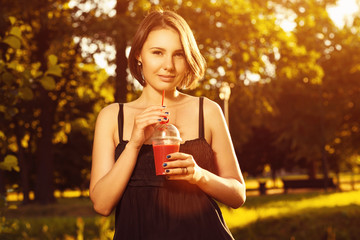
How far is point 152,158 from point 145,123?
29 centimetres

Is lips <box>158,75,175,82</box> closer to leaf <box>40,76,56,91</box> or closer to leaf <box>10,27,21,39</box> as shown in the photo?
leaf <box>40,76,56,91</box>

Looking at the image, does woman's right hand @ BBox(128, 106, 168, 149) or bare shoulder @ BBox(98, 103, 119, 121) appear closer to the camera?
woman's right hand @ BBox(128, 106, 168, 149)

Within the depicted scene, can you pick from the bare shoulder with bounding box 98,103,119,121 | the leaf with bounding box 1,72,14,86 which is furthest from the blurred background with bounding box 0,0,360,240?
the bare shoulder with bounding box 98,103,119,121

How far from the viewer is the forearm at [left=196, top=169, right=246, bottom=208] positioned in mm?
2463

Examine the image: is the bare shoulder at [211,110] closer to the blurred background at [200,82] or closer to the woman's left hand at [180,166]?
the woman's left hand at [180,166]

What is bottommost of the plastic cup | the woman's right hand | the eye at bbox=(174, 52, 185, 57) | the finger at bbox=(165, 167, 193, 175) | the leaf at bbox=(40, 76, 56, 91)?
the finger at bbox=(165, 167, 193, 175)

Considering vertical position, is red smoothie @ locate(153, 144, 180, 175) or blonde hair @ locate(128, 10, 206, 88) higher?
blonde hair @ locate(128, 10, 206, 88)

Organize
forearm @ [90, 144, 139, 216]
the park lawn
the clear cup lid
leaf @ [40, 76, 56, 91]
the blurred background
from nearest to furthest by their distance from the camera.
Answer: the clear cup lid < forearm @ [90, 144, 139, 216] < leaf @ [40, 76, 56, 91] < the blurred background < the park lawn

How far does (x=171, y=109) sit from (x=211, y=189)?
20.6 inches

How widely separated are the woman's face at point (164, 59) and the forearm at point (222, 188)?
1.78 ft

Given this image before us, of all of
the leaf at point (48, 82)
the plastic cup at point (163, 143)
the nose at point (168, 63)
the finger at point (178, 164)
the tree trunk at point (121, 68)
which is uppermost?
the tree trunk at point (121, 68)

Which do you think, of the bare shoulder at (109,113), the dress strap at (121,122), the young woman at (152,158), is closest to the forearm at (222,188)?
the young woman at (152,158)

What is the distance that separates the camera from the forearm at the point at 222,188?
2463 millimetres

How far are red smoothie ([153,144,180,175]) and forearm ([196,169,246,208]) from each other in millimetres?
176
